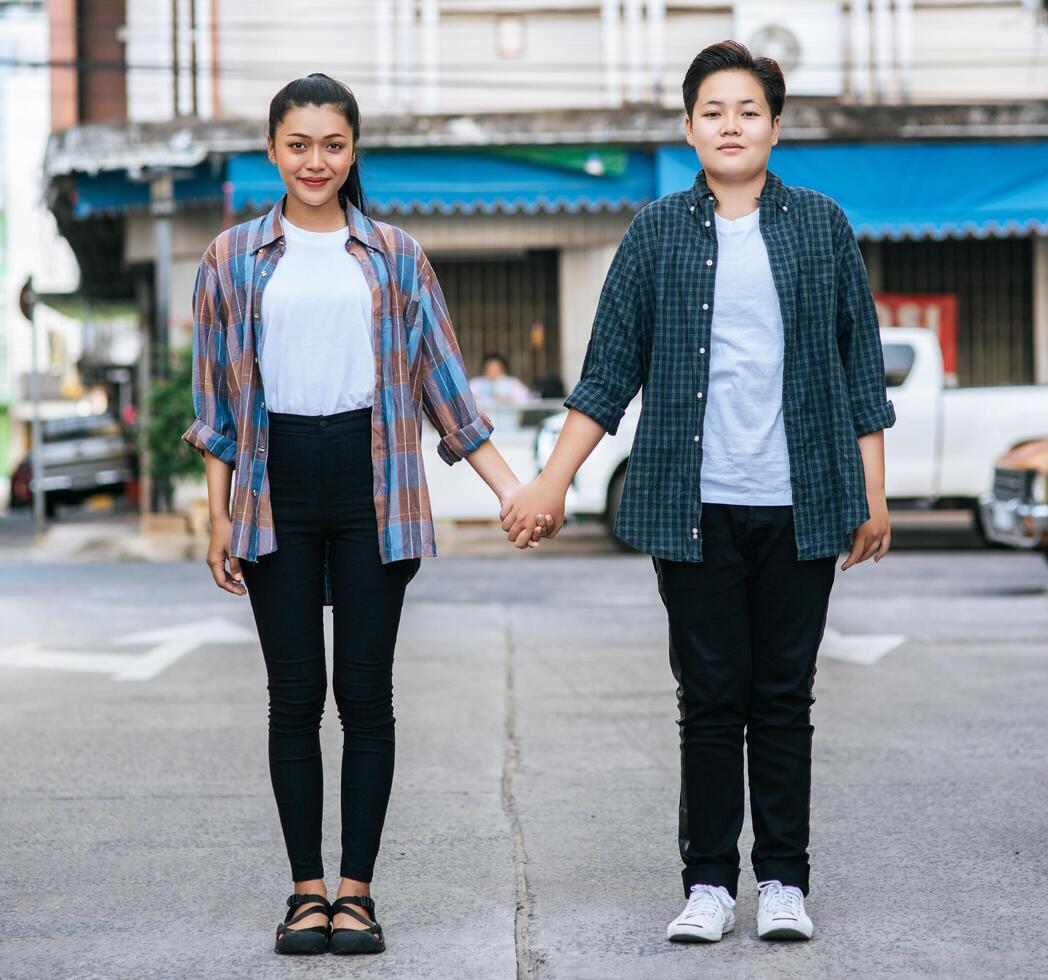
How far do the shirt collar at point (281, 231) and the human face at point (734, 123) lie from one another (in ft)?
2.45

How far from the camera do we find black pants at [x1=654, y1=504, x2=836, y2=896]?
3.76 m

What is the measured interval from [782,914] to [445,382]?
1.41 meters

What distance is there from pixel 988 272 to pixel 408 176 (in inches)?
269

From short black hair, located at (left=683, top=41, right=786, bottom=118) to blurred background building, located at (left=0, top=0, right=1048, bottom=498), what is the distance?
47.1 feet

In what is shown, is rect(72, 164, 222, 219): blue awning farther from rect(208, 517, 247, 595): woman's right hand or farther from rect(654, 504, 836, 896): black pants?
rect(654, 504, 836, 896): black pants

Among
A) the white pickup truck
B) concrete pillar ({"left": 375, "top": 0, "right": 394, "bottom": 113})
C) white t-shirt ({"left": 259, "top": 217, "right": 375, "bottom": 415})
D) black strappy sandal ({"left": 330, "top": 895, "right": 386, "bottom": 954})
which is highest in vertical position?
concrete pillar ({"left": 375, "top": 0, "right": 394, "bottom": 113})

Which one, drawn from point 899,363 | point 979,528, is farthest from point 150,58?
point 979,528

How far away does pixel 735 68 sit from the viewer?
3.72 m

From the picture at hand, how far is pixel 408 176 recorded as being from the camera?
59.7 feet

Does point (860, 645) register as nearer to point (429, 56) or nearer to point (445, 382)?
point (445, 382)

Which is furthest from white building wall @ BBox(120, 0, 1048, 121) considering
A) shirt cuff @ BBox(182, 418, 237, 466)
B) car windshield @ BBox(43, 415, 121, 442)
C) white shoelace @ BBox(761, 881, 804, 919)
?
white shoelace @ BBox(761, 881, 804, 919)

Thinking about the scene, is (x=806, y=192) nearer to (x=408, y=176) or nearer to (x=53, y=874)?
(x=53, y=874)

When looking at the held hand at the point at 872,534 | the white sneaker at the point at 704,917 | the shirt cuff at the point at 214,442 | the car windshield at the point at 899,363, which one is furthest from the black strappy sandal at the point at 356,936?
the car windshield at the point at 899,363

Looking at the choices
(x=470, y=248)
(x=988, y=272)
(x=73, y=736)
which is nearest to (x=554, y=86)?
(x=470, y=248)
